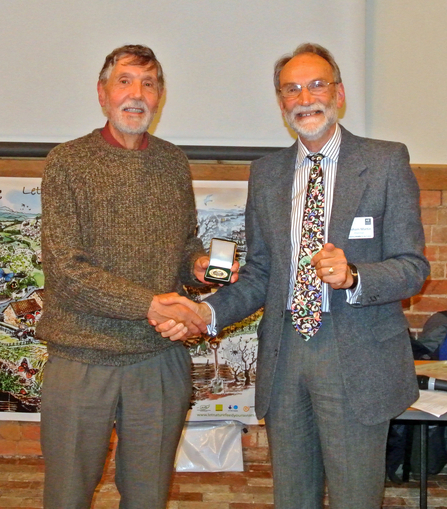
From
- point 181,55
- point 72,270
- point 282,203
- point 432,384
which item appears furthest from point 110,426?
point 181,55

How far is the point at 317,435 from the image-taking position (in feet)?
6.97

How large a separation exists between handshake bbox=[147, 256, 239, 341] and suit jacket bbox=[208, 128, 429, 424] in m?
0.23

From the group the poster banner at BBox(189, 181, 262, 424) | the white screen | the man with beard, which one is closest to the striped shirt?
the man with beard

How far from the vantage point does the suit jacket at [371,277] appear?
197 centimetres

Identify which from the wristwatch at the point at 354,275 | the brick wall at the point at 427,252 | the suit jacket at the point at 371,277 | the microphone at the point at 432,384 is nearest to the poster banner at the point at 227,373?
the brick wall at the point at 427,252

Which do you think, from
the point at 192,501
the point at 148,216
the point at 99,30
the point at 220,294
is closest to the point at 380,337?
the point at 220,294

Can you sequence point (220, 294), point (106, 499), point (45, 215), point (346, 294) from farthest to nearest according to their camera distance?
point (106, 499) < point (220, 294) < point (45, 215) < point (346, 294)

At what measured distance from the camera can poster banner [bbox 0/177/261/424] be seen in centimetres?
365

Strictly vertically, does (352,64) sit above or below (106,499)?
above

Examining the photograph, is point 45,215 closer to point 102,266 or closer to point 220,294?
point 102,266

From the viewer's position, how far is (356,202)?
2027 mm

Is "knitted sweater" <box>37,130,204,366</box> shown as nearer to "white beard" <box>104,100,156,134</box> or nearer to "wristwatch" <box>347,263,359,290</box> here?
"white beard" <box>104,100,156,134</box>

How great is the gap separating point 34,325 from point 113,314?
185 centimetres

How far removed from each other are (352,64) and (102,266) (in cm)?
211
